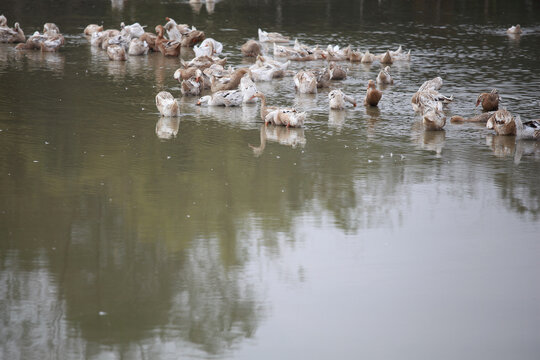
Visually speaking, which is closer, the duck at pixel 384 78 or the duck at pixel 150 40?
the duck at pixel 384 78

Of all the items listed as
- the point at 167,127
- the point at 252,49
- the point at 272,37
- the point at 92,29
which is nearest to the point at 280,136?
the point at 167,127

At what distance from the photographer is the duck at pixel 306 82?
12742 mm

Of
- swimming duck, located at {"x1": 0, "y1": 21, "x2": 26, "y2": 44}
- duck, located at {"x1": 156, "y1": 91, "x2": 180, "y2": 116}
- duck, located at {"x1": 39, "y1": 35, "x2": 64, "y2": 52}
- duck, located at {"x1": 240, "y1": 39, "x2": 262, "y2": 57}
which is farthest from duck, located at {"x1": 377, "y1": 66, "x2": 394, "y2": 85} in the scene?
swimming duck, located at {"x1": 0, "y1": 21, "x2": 26, "y2": 44}

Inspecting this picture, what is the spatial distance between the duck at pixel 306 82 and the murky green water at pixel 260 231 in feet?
0.64

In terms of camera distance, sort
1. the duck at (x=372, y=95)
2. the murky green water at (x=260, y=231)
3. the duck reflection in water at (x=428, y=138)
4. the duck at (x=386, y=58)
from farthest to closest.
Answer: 1. the duck at (x=386, y=58)
2. the duck at (x=372, y=95)
3. the duck reflection in water at (x=428, y=138)
4. the murky green water at (x=260, y=231)

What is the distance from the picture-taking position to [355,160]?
8.89m

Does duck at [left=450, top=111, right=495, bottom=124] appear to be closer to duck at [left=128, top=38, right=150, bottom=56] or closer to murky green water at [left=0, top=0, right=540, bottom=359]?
murky green water at [left=0, top=0, right=540, bottom=359]

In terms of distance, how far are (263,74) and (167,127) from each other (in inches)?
Answer: 161

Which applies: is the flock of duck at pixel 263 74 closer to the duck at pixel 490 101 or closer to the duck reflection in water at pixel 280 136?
the duck at pixel 490 101

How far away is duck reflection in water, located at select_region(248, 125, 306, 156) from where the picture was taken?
9453 millimetres

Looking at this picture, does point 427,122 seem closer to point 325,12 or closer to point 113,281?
point 113,281

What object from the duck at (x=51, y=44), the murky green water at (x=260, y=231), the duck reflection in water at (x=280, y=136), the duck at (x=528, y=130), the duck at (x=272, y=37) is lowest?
the murky green water at (x=260, y=231)

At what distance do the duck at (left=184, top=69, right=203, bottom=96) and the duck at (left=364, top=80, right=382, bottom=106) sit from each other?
2.68 metres

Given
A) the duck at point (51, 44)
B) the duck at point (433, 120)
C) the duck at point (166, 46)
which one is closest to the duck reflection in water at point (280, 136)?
the duck at point (433, 120)
